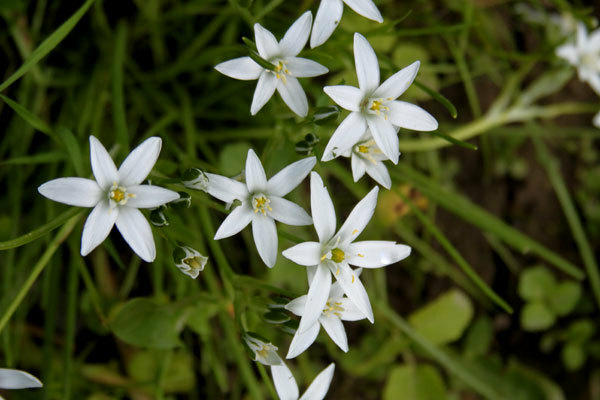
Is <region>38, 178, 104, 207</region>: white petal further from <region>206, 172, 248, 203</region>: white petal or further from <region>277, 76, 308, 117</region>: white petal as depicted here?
<region>277, 76, 308, 117</region>: white petal

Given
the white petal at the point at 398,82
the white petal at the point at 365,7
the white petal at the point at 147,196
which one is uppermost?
the white petal at the point at 365,7

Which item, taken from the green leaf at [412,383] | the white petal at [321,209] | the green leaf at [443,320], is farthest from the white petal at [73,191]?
the green leaf at [412,383]

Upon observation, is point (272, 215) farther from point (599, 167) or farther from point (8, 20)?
point (599, 167)

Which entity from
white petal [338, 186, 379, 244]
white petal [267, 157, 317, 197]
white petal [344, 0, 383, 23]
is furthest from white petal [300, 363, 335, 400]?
white petal [344, 0, 383, 23]

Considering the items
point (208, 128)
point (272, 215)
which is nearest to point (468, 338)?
point (208, 128)

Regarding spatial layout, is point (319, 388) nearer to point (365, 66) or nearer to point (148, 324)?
point (148, 324)

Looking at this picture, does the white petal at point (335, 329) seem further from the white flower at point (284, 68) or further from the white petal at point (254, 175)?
the white flower at point (284, 68)

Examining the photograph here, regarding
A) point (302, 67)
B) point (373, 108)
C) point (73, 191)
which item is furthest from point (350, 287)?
point (73, 191)
